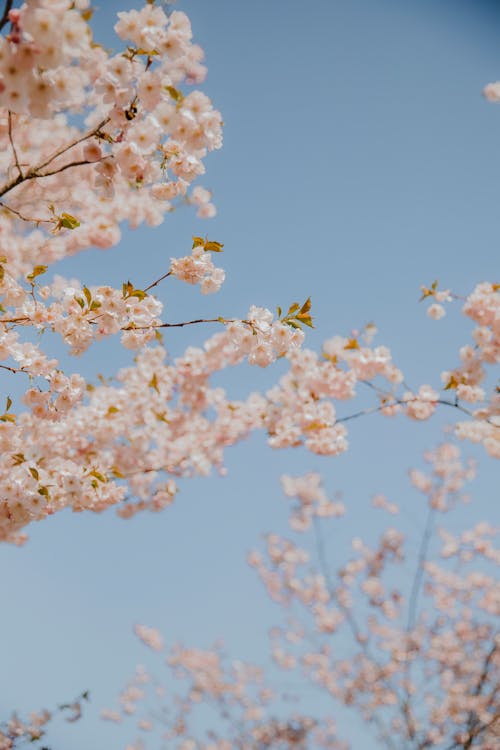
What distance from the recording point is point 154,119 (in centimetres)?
232

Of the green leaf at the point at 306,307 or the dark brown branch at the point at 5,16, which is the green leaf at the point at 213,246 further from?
the dark brown branch at the point at 5,16

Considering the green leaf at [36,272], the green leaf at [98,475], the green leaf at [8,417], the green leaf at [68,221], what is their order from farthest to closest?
1. the green leaf at [98,475]
2. the green leaf at [8,417]
3. the green leaf at [36,272]
4. the green leaf at [68,221]

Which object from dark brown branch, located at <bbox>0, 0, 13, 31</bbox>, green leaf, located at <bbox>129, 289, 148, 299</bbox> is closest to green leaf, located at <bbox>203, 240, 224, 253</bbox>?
green leaf, located at <bbox>129, 289, 148, 299</bbox>

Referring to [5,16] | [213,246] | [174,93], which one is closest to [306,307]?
[213,246]

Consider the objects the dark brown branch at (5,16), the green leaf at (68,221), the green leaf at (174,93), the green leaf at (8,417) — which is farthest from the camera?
the green leaf at (8,417)

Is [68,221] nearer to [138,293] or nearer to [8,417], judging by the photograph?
[138,293]

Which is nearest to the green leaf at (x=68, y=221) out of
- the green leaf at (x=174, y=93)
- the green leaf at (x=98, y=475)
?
the green leaf at (x=174, y=93)

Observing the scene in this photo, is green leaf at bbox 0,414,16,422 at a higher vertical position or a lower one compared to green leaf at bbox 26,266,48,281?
lower

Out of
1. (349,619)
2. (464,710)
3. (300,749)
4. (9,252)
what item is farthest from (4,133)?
(300,749)

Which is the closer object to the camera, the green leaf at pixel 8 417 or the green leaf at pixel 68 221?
the green leaf at pixel 68 221

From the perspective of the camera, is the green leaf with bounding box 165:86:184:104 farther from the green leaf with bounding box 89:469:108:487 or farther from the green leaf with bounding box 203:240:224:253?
the green leaf with bounding box 89:469:108:487

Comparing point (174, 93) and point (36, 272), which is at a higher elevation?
point (36, 272)

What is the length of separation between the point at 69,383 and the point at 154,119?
1704 millimetres

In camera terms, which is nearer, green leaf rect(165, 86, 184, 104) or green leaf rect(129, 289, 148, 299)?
green leaf rect(165, 86, 184, 104)
